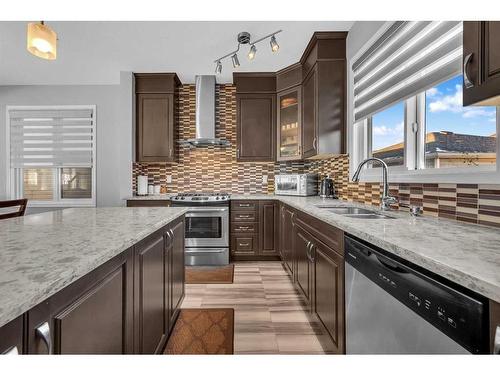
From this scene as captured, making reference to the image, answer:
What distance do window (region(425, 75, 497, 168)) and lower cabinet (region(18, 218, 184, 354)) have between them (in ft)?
5.84

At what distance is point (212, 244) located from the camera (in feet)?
11.4

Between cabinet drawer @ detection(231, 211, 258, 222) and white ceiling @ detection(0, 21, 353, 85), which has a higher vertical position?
white ceiling @ detection(0, 21, 353, 85)

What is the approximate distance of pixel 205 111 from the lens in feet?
13.0

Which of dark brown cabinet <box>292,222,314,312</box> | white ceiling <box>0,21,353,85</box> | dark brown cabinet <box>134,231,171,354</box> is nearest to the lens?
dark brown cabinet <box>134,231,171,354</box>

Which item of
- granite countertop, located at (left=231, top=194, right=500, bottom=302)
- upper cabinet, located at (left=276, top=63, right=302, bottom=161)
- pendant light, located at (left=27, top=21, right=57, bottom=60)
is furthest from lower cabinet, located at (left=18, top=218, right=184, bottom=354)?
upper cabinet, located at (left=276, top=63, right=302, bottom=161)

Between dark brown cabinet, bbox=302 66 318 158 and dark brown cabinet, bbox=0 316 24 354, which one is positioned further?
dark brown cabinet, bbox=302 66 318 158

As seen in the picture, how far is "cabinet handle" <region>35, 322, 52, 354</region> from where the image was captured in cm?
56

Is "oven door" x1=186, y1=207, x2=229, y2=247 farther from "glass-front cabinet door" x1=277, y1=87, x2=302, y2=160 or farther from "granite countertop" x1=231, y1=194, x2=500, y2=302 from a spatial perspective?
"granite countertop" x1=231, y1=194, x2=500, y2=302

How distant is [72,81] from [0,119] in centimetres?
138

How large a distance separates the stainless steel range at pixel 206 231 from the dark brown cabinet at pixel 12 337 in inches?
115

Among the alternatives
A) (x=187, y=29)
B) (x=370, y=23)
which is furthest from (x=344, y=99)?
(x=187, y=29)

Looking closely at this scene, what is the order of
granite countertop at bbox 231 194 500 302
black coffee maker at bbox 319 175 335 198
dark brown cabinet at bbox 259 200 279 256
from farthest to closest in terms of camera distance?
dark brown cabinet at bbox 259 200 279 256
black coffee maker at bbox 319 175 335 198
granite countertop at bbox 231 194 500 302

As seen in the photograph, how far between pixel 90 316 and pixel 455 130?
6.70ft

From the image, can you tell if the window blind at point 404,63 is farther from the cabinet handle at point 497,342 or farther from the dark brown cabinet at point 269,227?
the dark brown cabinet at point 269,227
